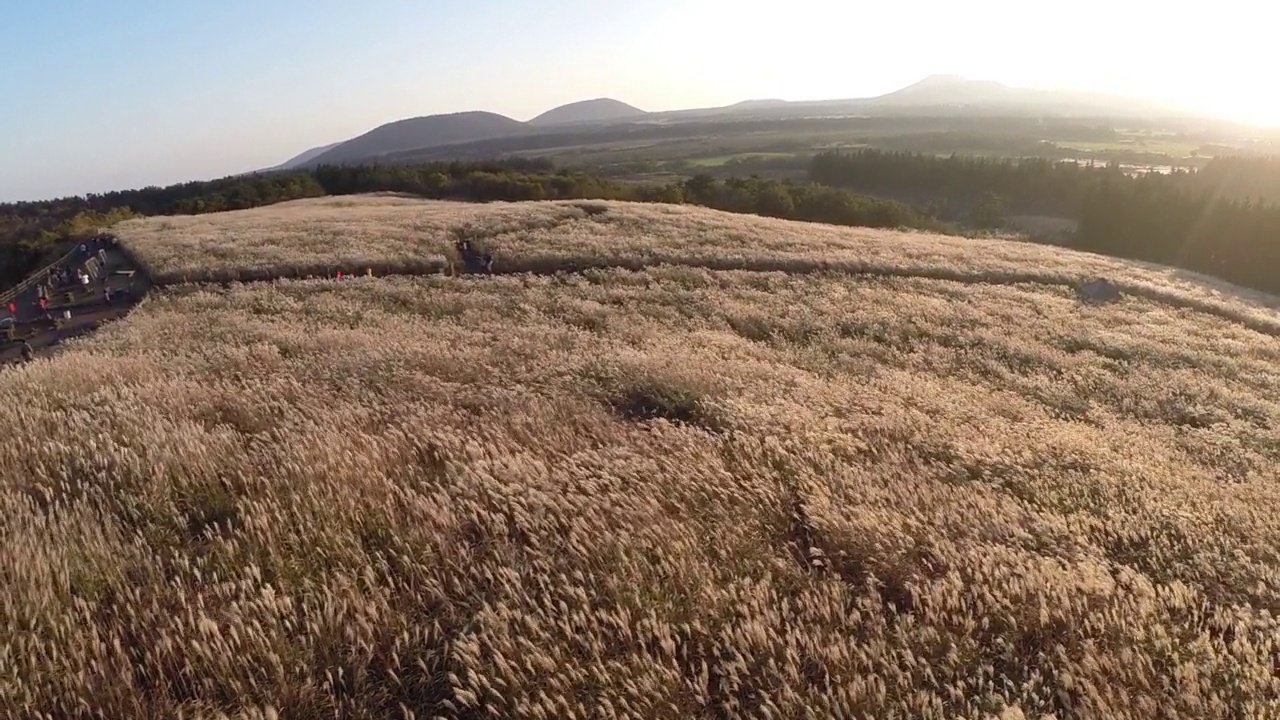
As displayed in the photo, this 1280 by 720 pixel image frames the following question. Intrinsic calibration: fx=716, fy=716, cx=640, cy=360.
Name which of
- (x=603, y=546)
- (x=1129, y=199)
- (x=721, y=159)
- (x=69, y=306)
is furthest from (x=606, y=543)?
(x=721, y=159)

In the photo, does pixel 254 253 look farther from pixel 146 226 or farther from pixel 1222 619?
pixel 1222 619

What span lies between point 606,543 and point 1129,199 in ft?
303

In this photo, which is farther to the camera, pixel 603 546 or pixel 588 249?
pixel 588 249

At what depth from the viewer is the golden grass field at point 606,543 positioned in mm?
3986

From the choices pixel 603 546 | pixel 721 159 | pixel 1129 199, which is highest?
pixel 721 159

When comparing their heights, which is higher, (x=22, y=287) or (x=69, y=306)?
(x=22, y=287)

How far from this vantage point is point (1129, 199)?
78.2 m

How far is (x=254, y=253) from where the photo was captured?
28609 mm

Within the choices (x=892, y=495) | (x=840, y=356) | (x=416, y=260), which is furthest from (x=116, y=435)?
(x=416, y=260)

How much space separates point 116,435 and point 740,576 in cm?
635

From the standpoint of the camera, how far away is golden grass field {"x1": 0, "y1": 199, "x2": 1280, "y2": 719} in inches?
157

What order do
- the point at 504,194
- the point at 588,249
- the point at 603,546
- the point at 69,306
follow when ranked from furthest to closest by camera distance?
the point at 504,194
the point at 588,249
the point at 69,306
the point at 603,546

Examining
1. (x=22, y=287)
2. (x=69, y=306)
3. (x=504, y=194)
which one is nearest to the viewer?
(x=69, y=306)

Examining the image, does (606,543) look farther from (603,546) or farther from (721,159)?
(721,159)
